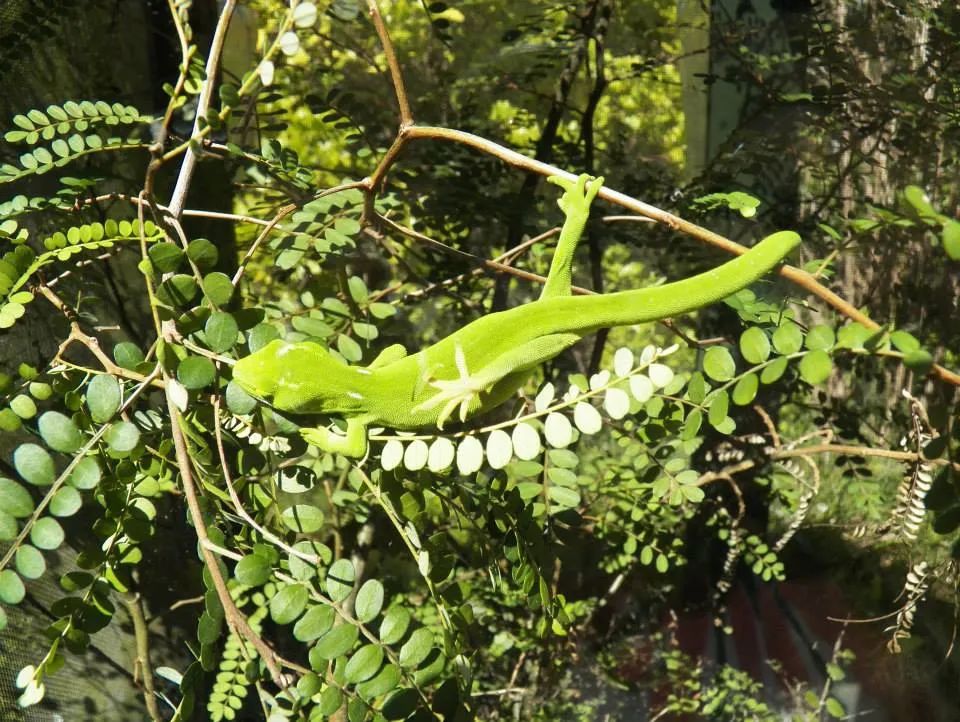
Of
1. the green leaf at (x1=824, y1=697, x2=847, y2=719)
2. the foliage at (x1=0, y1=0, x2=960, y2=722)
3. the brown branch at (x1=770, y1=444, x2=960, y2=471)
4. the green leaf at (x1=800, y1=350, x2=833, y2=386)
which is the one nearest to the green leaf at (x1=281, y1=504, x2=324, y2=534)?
the foliage at (x1=0, y1=0, x2=960, y2=722)

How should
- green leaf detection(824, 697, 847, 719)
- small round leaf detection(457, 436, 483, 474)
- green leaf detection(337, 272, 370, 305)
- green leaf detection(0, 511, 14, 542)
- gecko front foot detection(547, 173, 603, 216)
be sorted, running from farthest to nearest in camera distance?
green leaf detection(824, 697, 847, 719) → green leaf detection(337, 272, 370, 305) → gecko front foot detection(547, 173, 603, 216) → small round leaf detection(457, 436, 483, 474) → green leaf detection(0, 511, 14, 542)

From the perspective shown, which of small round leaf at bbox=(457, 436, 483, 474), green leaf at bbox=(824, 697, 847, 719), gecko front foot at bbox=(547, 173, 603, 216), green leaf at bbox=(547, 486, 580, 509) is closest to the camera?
small round leaf at bbox=(457, 436, 483, 474)

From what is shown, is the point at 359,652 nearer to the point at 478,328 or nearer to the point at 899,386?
the point at 478,328

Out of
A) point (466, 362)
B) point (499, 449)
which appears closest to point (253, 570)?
point (499, 449)

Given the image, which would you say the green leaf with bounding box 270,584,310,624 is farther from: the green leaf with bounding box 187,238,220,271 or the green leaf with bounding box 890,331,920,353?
the green leaf with bounding box 890,331,920,353

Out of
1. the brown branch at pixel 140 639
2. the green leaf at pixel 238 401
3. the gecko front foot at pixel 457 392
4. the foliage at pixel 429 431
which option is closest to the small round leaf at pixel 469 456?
the foliage at pixel 429 431

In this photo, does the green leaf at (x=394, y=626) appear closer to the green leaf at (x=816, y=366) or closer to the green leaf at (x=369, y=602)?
the green leaf at (x=369, y=602)
